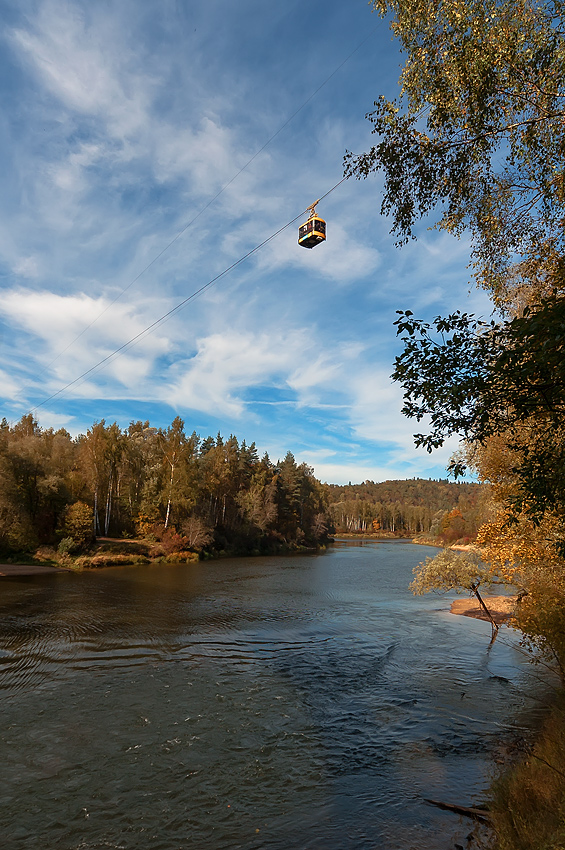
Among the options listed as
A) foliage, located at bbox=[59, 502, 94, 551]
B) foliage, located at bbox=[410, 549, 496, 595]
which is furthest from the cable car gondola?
foliage, located at bbox=[59, 502, 94, 551]

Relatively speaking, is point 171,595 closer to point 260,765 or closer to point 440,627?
point 440,627

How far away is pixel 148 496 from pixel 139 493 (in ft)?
8.16

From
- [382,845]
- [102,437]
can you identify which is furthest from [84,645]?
[102,437]

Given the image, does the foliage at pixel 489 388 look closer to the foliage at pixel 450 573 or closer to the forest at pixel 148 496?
the foliage at pixel 450 573

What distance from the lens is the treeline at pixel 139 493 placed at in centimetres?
4622

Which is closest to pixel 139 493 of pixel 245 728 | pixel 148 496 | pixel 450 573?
pixel 148 496

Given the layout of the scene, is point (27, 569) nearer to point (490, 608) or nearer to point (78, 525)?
point (78, 525)

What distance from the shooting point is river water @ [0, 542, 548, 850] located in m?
7.67

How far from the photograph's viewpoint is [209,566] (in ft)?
164

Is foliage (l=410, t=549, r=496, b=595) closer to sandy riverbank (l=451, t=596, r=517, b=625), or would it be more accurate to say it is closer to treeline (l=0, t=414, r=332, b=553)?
sandy riverbank (l=451, t=596, r=517, b=625)

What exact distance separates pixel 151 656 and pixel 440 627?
14284mm

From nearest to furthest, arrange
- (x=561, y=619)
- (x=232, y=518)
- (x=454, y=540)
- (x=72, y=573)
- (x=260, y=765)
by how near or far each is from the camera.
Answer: (x=260, y=765), (x=561, y=619), (x=72, y=573), (x=232, y=518), (x=454, y=540)

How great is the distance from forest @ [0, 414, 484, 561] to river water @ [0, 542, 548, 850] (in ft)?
44.9

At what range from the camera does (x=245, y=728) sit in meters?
11.3
